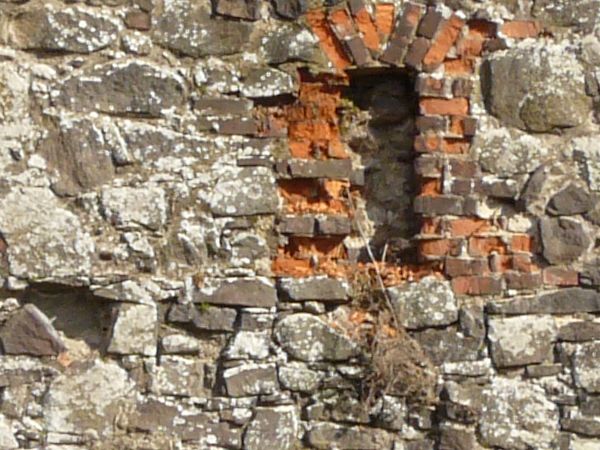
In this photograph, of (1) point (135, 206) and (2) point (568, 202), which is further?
(2) point (568, 202)

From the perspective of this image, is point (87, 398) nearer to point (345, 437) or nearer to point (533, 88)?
point (345, 437)

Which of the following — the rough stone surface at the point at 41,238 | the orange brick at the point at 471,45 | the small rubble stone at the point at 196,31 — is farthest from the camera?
the orange brick at the point at 471,45

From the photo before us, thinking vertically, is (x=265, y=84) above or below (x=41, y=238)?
above

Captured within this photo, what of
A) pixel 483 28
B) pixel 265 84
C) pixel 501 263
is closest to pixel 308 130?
pixel 265 84

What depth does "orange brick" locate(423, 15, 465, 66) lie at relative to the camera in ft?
12.2

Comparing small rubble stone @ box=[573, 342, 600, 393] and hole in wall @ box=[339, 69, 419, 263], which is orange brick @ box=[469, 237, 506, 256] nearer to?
hole in wall @ box=[339, 69, 419, 263]

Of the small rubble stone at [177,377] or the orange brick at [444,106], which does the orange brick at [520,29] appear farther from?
the small rubble stone at [177,377]

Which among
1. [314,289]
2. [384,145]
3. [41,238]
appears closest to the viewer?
[41,238]

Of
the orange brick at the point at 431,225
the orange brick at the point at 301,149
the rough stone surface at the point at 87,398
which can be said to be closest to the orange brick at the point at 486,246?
the orange brick at the point at 431,225

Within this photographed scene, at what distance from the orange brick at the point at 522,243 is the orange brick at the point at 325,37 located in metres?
0.85

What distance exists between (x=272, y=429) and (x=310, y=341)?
1.06 feet

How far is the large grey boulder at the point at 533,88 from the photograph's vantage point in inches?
148

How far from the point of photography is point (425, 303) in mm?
3680

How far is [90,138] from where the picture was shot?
3.60m
